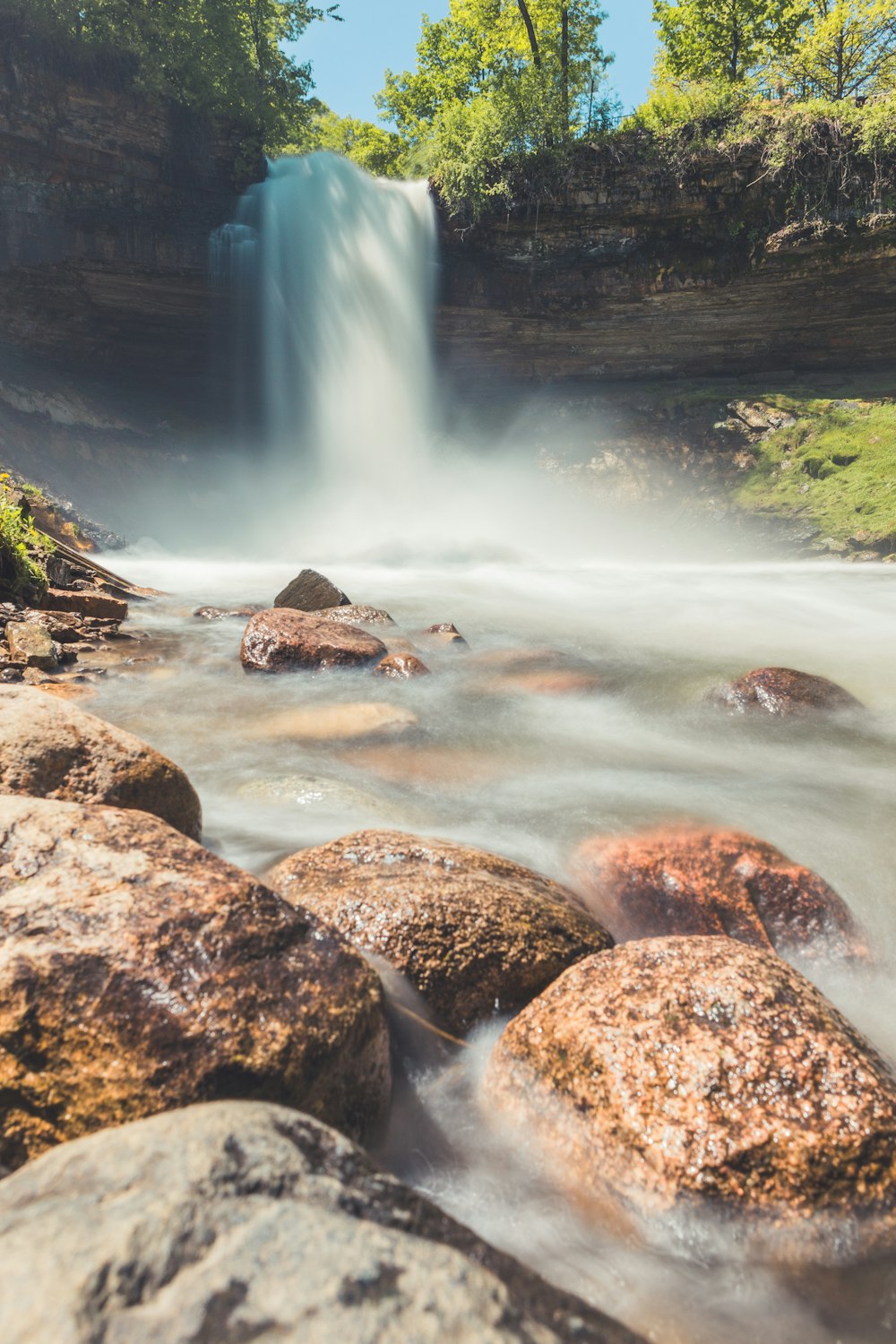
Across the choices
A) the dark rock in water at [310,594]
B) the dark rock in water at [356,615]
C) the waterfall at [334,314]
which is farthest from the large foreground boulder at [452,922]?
the waterfall at [334,314]

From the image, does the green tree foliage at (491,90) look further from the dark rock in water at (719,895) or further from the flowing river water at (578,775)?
the dark rock in water at (719,895)

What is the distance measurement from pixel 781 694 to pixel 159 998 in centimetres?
573

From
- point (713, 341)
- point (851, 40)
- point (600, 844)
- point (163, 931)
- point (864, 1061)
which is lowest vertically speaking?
point (600, 844)

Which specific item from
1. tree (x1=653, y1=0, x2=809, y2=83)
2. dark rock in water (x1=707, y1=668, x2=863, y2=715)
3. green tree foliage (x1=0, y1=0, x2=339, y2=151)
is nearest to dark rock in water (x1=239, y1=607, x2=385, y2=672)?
dark rock in water (x1=707, y1=668, x2=863, y2=715)

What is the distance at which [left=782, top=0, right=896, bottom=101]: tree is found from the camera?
1898cm

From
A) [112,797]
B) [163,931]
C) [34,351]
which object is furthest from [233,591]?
[34,351]

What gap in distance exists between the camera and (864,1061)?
2.19m

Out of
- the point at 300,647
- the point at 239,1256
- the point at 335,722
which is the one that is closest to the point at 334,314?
the point at 300,647

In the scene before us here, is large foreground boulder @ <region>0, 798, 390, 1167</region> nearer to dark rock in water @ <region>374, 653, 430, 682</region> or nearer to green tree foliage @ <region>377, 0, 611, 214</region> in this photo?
dark rock in water @ <region>374, 653, 430, 682</region>

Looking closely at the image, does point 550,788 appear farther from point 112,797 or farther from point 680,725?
point 112,797

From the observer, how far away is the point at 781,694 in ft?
20.7

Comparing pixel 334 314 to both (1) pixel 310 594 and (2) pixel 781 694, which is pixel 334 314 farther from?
(2) pixel 781 694

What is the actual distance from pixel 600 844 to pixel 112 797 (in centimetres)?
246

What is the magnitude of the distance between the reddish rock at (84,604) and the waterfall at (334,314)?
15441mm
